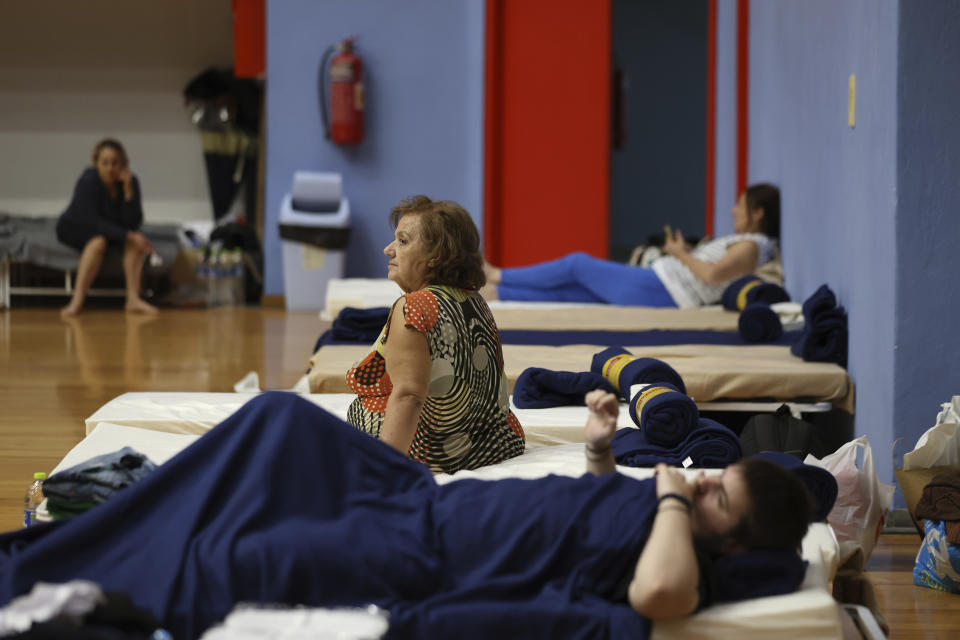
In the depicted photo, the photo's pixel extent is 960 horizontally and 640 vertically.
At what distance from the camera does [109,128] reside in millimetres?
9406

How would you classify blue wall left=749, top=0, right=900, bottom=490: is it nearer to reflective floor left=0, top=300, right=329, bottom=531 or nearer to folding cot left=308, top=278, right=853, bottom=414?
folding cot left=308, top=278, right=853, bottom=414

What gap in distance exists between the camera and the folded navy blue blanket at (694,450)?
2.61 m

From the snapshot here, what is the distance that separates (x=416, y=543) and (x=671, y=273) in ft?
13.0

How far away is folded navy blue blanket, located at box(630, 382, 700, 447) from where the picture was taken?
2.67 metres

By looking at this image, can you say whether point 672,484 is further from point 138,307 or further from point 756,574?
point 138,307

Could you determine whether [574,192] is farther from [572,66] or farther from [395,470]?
[395,470]

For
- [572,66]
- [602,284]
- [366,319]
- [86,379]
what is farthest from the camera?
[572,66]

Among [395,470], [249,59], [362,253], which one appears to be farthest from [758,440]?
[249,59]

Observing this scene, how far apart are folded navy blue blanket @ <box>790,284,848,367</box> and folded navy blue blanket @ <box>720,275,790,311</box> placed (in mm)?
1256

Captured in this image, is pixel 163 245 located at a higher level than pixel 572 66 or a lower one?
lower

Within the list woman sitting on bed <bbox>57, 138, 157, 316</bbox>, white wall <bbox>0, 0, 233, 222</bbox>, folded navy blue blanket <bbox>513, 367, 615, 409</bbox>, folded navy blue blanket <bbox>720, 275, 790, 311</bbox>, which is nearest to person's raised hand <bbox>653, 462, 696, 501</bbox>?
folded navy blue blanket <bbox>513, 367, 615, 409</bbox>

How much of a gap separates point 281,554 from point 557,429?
127 centimetres

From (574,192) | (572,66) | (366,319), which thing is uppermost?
(572,66)

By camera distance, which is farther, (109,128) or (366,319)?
(109,128)
